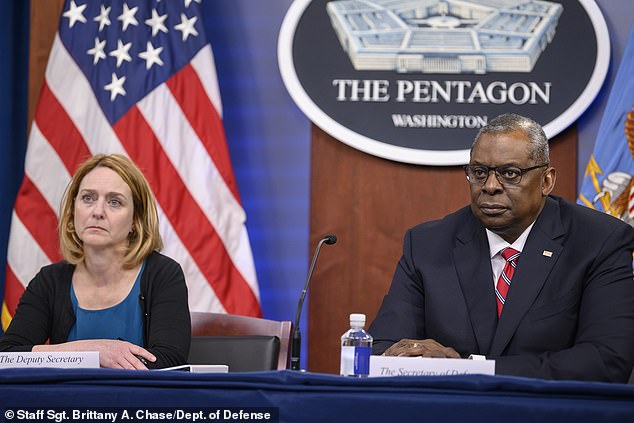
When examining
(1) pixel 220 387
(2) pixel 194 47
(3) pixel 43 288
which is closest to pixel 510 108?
(2) pixel 194 47

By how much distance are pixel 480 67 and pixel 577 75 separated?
1.47 ft

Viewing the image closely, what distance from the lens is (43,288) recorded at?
2855mm

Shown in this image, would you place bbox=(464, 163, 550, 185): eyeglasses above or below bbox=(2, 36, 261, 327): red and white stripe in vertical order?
below

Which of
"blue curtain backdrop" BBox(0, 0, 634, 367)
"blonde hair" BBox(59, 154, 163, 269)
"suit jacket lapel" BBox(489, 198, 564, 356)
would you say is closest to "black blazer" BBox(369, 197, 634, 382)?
"suit jacket lapel" BBox(489, 198, 564, 356)

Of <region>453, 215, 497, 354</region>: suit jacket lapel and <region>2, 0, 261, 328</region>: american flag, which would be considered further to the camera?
<region>2, 0, 261, 328</region>: american flag

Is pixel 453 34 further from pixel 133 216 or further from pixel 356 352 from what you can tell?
pixel 356 352

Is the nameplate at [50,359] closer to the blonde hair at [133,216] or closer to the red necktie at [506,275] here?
the blonde hair at [133,216]

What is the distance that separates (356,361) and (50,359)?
0.66 m

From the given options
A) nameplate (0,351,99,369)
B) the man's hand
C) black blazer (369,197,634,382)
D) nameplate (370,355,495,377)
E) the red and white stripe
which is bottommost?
nameplate (370,355,495,377)

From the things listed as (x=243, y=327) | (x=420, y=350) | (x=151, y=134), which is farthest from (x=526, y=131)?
(x=151, y=134)

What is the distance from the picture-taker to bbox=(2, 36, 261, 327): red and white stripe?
13.3ft

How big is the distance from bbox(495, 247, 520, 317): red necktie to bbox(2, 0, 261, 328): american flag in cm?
172

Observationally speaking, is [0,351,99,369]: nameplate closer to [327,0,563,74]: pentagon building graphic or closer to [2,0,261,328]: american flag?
[2,0,261,328]: american flag

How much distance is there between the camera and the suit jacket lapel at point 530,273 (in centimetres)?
244
